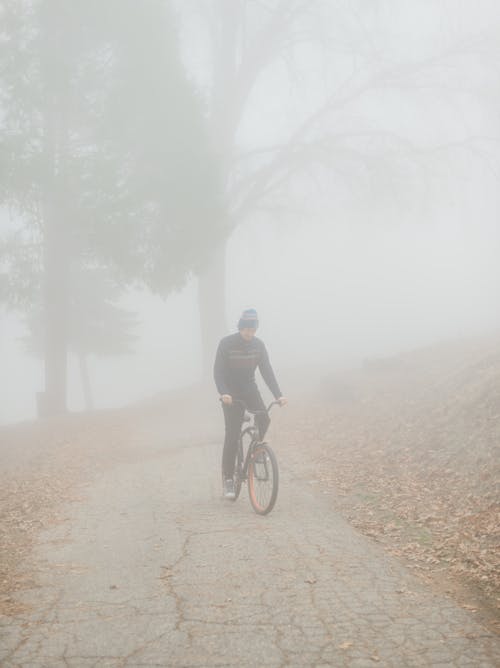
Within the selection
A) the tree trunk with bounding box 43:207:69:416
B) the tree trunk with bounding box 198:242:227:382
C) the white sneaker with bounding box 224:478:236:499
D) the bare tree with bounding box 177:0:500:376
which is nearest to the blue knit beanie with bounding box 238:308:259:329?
the white sneaker with bounding box 224:478:236:499

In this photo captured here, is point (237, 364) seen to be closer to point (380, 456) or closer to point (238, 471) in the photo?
point (238, 471)

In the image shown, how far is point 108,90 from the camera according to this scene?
644 inches

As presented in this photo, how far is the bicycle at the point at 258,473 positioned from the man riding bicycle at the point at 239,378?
0.25 ft

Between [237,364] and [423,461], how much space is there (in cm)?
282

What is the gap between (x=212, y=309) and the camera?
827 inches

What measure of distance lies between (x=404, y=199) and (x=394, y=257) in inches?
1313

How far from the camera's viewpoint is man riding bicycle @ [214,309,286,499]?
733cm

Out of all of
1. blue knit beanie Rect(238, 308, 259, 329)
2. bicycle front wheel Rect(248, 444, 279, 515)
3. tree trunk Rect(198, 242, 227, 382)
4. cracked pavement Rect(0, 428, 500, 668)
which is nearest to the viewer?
cracked pavement Rect(0, 428, 500, 668)

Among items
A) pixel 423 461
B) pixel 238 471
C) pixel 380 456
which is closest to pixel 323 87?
pixel 380 456

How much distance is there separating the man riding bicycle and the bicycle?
3.0 inches

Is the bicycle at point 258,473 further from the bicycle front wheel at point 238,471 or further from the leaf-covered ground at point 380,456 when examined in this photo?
the leaf-covered ground at point 380,456

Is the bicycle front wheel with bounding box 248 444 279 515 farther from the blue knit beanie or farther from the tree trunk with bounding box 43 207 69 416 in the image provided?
the tree trunk with bounding box 43 207 69 416

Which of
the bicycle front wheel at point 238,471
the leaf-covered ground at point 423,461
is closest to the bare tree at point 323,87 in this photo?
the leaf-covered ground at point 423,461

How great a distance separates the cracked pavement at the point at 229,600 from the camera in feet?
12.5
